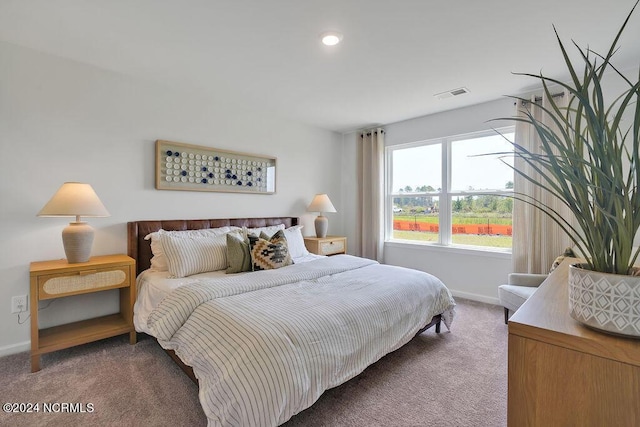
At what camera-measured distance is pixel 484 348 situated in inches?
99.7

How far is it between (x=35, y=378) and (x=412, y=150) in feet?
15.0

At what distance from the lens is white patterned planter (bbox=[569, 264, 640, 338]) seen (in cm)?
69

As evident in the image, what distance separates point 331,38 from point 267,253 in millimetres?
1861

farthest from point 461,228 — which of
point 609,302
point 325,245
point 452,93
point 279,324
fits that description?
point 609,302

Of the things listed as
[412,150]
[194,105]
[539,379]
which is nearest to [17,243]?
[194,105]

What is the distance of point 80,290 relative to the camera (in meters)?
2.36

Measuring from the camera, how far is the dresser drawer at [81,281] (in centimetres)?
222

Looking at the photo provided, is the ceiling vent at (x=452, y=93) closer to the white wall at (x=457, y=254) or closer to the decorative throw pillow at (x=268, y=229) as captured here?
the white wall at (x=457, y=254)

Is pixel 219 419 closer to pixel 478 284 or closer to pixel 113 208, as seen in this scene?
pixel 113 208

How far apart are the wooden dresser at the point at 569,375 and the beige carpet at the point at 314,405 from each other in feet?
3.88

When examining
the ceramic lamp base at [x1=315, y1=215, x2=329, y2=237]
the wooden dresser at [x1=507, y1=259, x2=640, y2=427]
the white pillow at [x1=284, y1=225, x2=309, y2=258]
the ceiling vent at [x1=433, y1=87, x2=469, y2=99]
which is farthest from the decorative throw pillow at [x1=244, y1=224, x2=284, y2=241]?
the wooden dresser at [x1=507, y1=259, x2=640, y2=427]

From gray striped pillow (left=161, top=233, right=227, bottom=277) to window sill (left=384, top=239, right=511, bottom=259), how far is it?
2.60 m

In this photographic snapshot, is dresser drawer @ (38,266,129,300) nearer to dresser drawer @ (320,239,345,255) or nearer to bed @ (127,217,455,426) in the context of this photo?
bed @ (127,217,455,426)

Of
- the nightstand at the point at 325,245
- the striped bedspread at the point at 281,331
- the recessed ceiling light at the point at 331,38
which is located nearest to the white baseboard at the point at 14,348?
the striped bedspread at the point at 281,331
